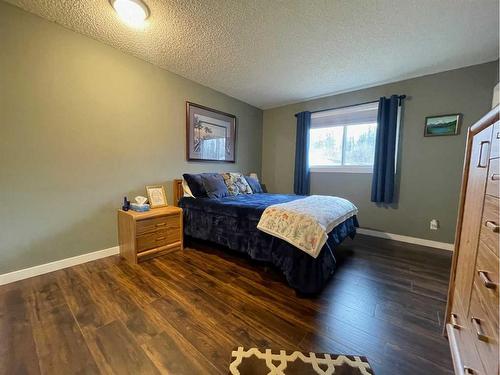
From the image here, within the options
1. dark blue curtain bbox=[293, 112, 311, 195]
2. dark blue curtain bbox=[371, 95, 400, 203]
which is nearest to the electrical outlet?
dark blue curtain bbox=[371, 95, 400, 203]

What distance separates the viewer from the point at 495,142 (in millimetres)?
804

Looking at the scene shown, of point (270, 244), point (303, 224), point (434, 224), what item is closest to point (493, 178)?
point (303, 224)

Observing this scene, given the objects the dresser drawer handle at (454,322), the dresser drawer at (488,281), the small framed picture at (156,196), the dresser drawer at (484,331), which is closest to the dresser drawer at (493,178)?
the dresser drawer at (488,281)

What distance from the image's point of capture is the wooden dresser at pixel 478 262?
0.73 metres

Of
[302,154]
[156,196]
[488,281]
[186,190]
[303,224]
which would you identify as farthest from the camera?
[302,154]

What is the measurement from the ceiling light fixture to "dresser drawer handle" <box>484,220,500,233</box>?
2.56 m

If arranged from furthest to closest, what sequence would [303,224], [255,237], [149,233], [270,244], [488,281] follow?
[149,233]
[255,237]
[270,244]
[303,224]
[488,281]

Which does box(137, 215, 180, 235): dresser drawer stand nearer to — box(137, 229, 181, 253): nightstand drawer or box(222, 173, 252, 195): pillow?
box(137, 229, 181, 253): nightstand drawer

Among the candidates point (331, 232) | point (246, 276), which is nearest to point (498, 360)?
point (331, 232)

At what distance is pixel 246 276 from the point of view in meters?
1.96

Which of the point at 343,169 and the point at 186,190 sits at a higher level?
the point at 343,169

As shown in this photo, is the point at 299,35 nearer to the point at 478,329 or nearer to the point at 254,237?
the point at 254,237

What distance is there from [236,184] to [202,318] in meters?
2.08

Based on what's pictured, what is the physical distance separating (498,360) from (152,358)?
4.67ft
